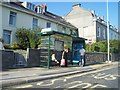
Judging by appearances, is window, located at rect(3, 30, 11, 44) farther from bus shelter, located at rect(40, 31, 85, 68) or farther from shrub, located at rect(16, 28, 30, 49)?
bus shelter, located at rect(40, 31, 85, 68)

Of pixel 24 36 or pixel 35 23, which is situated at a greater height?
pixel 35 23

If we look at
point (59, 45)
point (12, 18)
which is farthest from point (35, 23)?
point (59, 45)

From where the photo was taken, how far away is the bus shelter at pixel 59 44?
17.3 meters

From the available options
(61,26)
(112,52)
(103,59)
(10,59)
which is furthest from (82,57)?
(61,26)

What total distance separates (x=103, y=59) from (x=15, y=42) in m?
13.3

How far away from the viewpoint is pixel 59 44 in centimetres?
2038

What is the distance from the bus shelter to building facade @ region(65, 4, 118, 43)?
23.1 meters

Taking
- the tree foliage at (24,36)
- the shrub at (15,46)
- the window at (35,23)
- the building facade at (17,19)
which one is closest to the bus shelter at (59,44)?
the building facade at (17,19)

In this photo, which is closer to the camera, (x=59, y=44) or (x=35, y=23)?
(x=59, y=44)

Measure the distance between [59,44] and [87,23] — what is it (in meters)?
26.4

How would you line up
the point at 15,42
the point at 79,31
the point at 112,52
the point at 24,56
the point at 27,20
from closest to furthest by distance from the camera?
the point at 24,56 < the point at 15,42 < the point at 27,20 < the point at 112,52 < the point at 79,31

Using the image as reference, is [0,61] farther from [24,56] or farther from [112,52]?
[112,52]

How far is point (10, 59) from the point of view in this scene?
16.1m

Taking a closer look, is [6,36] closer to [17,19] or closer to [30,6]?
[17,19]
